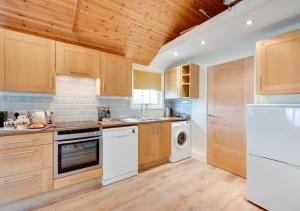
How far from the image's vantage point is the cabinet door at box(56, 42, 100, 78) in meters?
2.22

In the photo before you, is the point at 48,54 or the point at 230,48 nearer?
Answer: the point at 48,54

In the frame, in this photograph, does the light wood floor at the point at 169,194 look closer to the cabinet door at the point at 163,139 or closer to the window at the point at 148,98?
the cabinet door at the point at 163,139

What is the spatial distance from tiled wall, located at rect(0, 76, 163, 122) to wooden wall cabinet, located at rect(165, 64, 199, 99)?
4.77 ft

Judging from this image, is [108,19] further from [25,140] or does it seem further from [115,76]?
[25,140]

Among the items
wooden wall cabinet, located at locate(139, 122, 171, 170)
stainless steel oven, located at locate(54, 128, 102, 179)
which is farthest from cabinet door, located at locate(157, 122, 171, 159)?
stainless steel oven, located at locate(54, 128, 102, 179)

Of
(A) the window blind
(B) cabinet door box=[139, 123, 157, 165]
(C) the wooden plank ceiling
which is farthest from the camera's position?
(A) the window blind

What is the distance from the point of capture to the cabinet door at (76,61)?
2.22m

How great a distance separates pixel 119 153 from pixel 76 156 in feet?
2.10

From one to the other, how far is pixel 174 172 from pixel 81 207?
161 centimetres

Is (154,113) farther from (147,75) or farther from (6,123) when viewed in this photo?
(6,123)

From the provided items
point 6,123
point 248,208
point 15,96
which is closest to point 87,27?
point 15,96

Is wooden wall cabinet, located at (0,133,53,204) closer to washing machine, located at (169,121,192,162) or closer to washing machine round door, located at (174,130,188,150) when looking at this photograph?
washing machine, located at (169,121,192,162)

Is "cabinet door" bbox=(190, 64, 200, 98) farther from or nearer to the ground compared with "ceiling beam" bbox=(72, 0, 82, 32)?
nearer to the ground

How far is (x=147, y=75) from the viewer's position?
3646 millimetres
